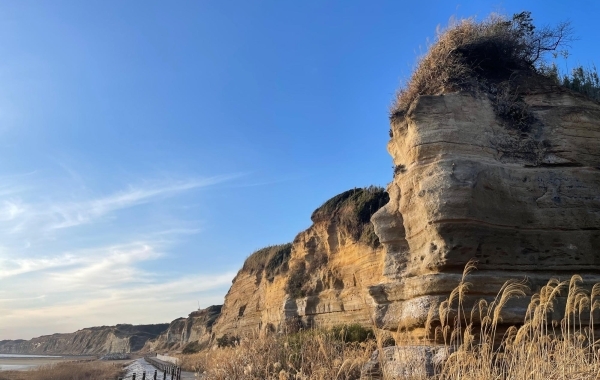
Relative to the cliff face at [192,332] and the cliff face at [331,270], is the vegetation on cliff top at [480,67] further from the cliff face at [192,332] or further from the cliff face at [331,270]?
the cliff face at [192,332]

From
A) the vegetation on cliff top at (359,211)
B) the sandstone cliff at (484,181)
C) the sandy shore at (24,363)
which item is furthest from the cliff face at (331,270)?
the sandy shore at (24,363)

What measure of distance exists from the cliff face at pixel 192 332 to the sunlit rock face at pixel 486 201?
4364 cm

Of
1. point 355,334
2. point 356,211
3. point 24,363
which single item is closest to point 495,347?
point 355,334

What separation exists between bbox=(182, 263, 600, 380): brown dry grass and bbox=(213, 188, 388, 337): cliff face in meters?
8.24

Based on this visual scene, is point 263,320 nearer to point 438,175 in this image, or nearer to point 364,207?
point 364,207

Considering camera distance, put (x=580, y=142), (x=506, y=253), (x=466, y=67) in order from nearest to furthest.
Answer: (x=506, y=253) → (x=580, y=142) → (x=466, y=67)

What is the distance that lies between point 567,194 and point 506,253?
1724 mm

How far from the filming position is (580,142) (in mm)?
8938

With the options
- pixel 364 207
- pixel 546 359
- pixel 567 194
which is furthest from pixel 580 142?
pixel 364 207

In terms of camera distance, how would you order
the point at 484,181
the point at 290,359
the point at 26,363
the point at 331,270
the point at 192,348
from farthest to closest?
the point at 26,363, the point at 192,348, the point at 331,270, the point at 290,359, the point at 484,181

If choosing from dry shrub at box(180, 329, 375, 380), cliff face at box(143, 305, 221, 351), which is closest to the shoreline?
cliff face at box(143, 305, 221, 351)

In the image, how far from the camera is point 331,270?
2461cm

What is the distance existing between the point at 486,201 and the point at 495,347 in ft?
7.43

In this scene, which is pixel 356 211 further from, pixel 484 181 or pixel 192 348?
pixel 192 348
